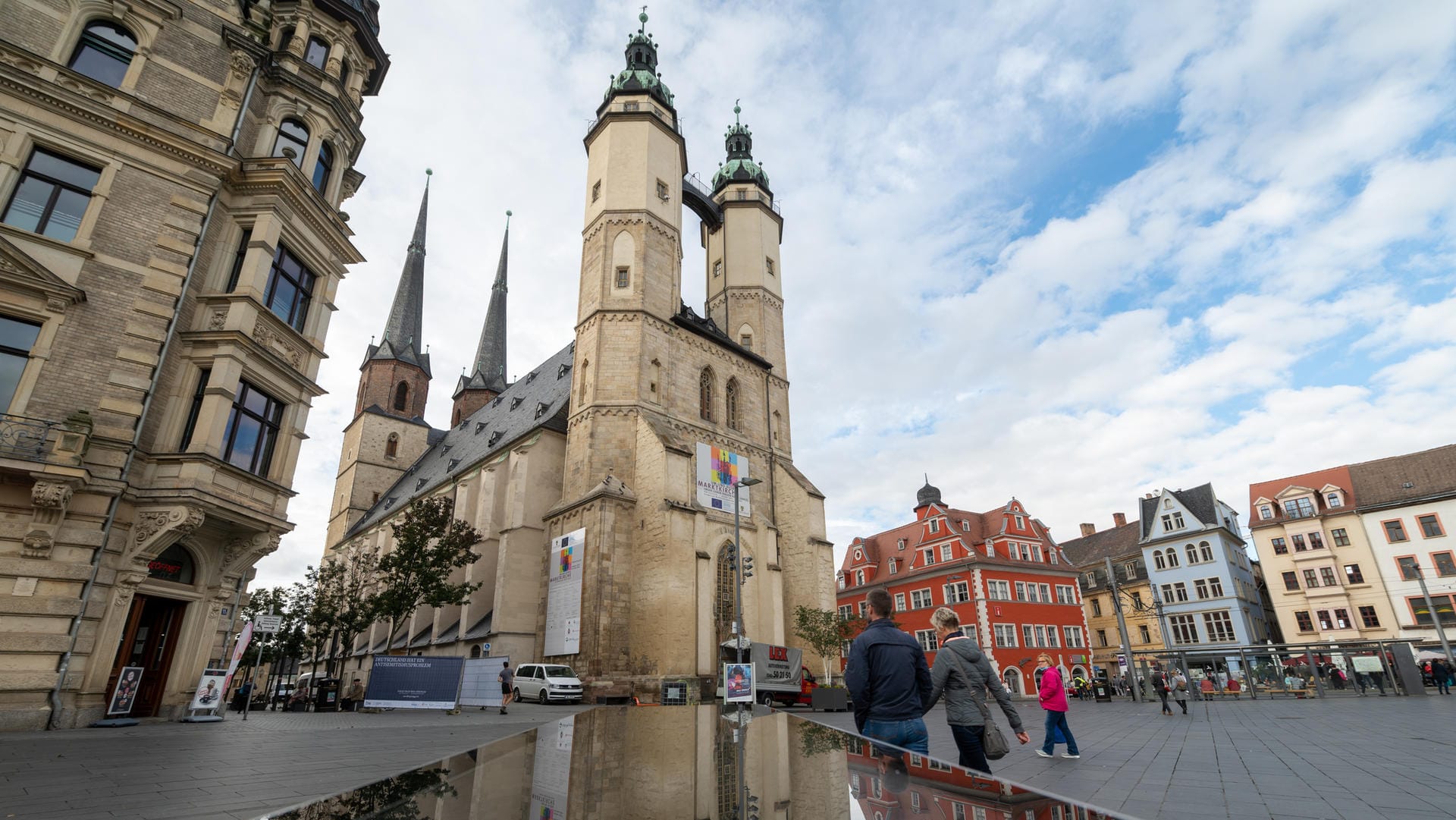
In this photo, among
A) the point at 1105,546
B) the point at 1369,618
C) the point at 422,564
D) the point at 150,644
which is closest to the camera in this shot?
the point at 150,644

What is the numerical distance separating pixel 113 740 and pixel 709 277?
35634 mm

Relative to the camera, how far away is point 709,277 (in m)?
41.4

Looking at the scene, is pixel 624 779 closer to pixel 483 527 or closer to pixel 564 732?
pixel 564 732

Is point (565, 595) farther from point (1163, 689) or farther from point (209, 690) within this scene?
point (1163, 689)

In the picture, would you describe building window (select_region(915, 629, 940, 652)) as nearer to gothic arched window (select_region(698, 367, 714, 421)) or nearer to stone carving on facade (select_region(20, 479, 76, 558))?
gothic arched window (select_region(698, 367, 714, 421))

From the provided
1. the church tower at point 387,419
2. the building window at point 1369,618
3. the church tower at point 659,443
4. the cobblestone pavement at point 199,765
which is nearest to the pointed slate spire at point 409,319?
the church tower at point 387,419

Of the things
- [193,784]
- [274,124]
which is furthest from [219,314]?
[193,784]

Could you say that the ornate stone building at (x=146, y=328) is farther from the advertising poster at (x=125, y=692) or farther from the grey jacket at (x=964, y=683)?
the grey jacket at (x=964, y=683)

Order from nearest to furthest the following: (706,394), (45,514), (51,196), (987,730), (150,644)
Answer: (987,730) → (45,514) → (51,196) → (150,644) → (706,394)

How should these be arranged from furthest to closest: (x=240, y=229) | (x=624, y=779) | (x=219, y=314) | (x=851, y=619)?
(x=851, y=619) < (x=240, y=229) < (x=219, y=314) < (x=624, y=779)

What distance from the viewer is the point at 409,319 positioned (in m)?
54.8

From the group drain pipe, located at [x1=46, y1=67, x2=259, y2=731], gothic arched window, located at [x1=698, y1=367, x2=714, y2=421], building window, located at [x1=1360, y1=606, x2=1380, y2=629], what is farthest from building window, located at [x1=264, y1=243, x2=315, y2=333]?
building window, located at [x1=1360, y1=606, x2=1380, y2=629]

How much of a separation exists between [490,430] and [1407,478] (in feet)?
176

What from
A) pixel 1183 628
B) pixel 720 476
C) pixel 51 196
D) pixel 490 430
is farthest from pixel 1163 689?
pixel 490 430
